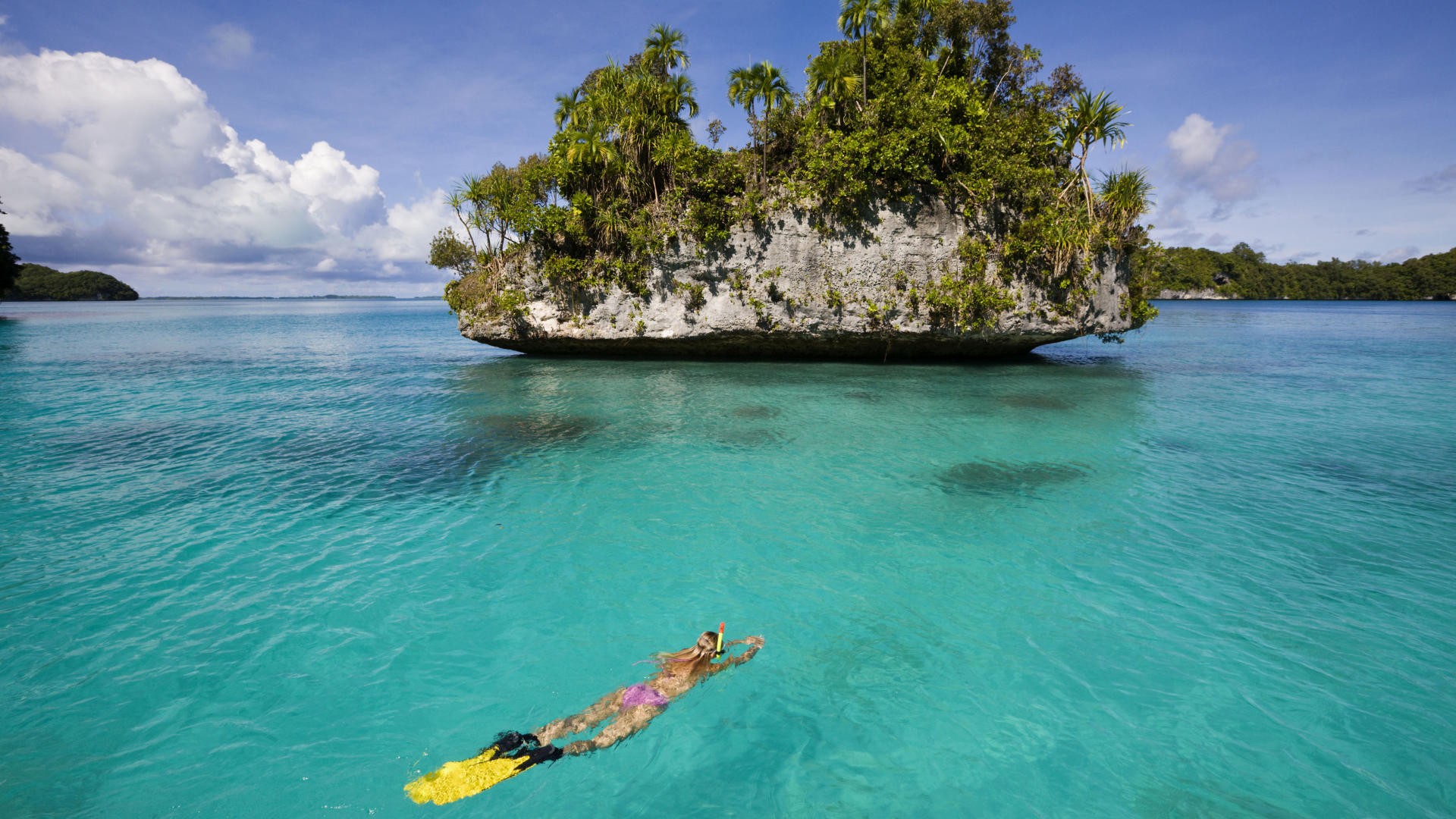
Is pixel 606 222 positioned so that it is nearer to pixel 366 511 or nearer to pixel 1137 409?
pixel 366 511

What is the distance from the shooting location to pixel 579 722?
5016mm

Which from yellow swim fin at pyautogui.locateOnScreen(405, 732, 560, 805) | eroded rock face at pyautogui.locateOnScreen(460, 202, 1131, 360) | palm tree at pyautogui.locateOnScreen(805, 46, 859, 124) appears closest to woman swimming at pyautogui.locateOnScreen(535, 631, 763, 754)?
yellow swim fin at pyautogui.locateOnScreen(405, 732, 560, 805)

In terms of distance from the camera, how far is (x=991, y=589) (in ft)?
23.3

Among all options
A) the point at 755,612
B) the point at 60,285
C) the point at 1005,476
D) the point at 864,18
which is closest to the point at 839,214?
the point at 864,18

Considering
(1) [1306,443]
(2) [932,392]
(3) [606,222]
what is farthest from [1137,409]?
(3) [606,222]

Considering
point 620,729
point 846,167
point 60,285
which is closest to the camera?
point 620,729

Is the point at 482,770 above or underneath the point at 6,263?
underneath

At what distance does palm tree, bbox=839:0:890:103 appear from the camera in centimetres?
2245

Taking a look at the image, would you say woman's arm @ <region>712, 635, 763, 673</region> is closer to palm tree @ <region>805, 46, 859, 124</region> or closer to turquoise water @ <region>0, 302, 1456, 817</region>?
turquoise water @ <region>0, 302, 1456, 817</region>

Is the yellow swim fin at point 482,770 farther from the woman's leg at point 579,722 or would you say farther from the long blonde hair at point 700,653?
the long blonde hair at point 700,653

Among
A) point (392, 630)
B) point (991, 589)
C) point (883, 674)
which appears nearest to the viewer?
point (883, 674)

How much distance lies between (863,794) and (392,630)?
517 centimetres

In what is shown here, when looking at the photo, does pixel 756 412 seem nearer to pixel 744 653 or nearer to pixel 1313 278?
pixel 744 653

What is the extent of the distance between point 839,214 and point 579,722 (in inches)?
875
